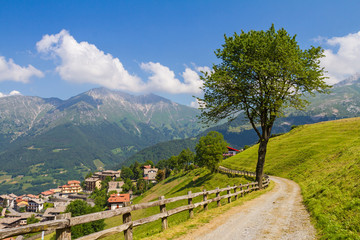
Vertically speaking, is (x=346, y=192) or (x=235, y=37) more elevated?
(x=235, y=37)

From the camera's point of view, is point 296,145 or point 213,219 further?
point 296,145

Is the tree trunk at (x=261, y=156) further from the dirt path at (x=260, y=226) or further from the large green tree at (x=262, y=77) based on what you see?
the dirt path at (x=260, y=226)

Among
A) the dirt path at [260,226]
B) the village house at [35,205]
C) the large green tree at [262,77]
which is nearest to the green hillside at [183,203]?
the dirt path at [260,226]

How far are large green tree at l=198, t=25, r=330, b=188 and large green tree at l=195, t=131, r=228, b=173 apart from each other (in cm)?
3396

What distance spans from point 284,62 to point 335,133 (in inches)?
1849

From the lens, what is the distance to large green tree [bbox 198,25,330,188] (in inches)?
861

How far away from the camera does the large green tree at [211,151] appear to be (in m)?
57.8

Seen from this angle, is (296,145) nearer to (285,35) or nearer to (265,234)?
(285,35)

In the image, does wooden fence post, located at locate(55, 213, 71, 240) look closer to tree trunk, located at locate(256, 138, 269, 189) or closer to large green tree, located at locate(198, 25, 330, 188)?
large green tree, located at locate(198, 25, 330, 188)

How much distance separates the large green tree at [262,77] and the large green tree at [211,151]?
34.0 m

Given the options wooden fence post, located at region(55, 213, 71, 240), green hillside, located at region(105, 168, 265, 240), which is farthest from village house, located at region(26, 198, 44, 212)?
wooden fence post, located at region(55, 213, 71, 240)

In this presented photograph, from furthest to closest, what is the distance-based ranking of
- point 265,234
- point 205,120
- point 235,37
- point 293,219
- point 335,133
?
point 335,133 < point 205,120 < point 235,37 < point 293,219 < point 265,234

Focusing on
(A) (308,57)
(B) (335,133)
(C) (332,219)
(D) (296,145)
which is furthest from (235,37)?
(B) (335,133)

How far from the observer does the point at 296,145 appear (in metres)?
58.1
